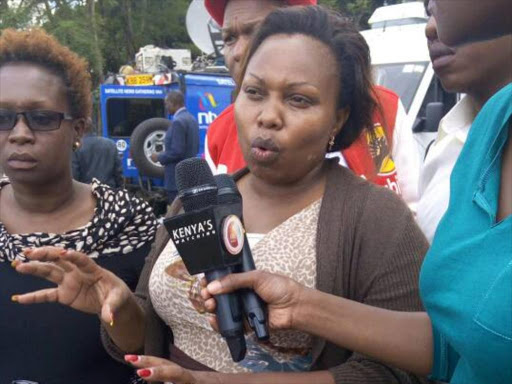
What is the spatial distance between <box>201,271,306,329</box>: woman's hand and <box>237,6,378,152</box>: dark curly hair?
667mm

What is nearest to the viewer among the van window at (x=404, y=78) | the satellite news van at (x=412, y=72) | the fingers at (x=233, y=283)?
the fingers at (x=233, y=283)

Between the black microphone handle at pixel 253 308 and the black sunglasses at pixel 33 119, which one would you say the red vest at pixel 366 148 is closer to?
the black sunglasses at pixel 33 119

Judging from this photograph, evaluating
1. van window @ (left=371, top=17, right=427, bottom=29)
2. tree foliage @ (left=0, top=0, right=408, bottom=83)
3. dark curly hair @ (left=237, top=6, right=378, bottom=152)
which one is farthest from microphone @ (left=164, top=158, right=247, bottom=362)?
tree foliage @ (left=0, top=0, right=408, bottom=83)

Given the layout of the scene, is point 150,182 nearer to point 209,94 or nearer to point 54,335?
point 209,94

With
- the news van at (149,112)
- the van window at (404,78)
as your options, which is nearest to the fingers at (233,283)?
the van window at (404,78)

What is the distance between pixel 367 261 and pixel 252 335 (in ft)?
1.16

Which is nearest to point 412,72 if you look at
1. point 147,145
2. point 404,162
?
point 404,162

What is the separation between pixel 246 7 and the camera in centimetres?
272

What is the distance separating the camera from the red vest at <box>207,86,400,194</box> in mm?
2422

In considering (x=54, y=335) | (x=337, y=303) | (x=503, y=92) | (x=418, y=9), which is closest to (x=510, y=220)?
(x=503, y=92)

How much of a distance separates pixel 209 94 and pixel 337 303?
1016 cm

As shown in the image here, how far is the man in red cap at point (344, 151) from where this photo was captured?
2527 mm

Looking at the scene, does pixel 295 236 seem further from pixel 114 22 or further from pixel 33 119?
pixel 114 22

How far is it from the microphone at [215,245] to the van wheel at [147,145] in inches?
417
